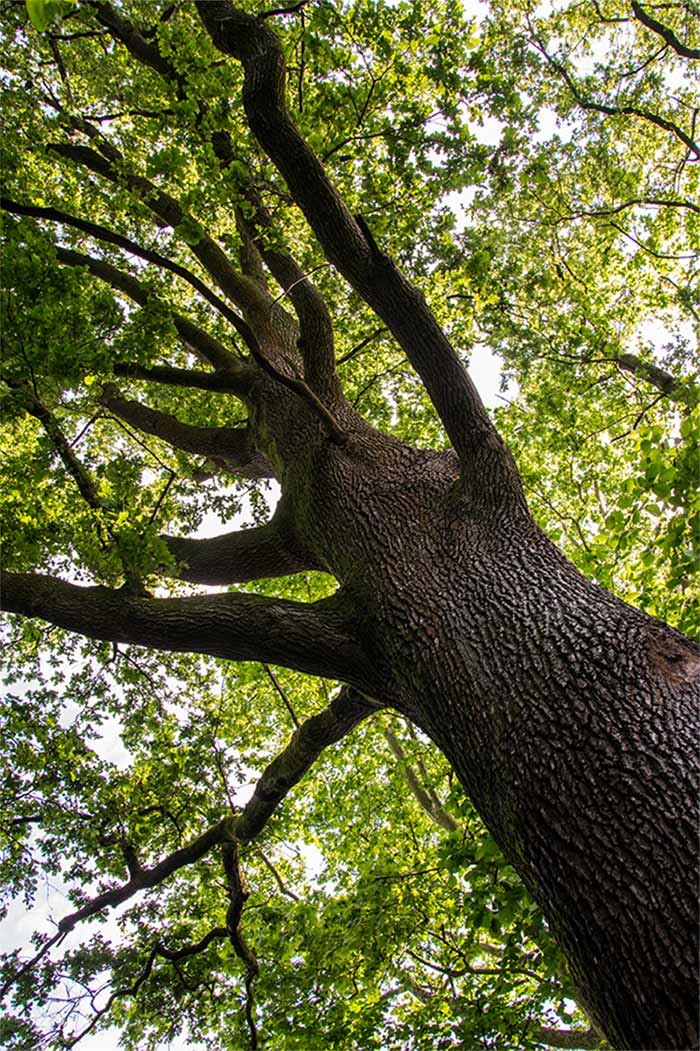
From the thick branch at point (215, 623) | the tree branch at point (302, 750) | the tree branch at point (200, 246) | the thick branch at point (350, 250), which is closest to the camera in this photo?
the thick branch at point (215, 623)

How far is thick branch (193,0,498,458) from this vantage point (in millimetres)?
3871

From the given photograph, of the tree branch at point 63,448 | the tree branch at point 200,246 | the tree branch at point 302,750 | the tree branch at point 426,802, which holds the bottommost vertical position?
the tree branch at point 302,750

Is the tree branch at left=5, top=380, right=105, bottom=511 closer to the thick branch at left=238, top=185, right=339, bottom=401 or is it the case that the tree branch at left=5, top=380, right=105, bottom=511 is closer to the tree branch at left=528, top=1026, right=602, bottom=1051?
the thick branch at left=238, top=185, right=339, bottom=401

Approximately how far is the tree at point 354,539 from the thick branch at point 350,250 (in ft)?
0.08

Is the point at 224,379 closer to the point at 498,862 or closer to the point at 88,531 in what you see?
the point at 88,531

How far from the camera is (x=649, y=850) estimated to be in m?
1.97

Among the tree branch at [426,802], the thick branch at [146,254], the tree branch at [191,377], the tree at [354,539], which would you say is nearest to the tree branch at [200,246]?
the tree at [354,539]

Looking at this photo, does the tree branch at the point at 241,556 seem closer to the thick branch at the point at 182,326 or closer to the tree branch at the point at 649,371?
the thick branch at the point at 182,326

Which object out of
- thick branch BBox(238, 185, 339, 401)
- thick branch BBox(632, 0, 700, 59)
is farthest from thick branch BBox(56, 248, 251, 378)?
thick branch BBox(632, 0, 700, 59)

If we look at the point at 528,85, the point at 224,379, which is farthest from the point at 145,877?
the point at 528,85

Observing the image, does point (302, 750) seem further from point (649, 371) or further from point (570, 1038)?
point (649, 371)

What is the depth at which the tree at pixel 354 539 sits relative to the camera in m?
2.50

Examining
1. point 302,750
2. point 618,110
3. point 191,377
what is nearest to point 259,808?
point 302,750

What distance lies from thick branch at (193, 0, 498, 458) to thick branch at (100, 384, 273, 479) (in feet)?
8.20
